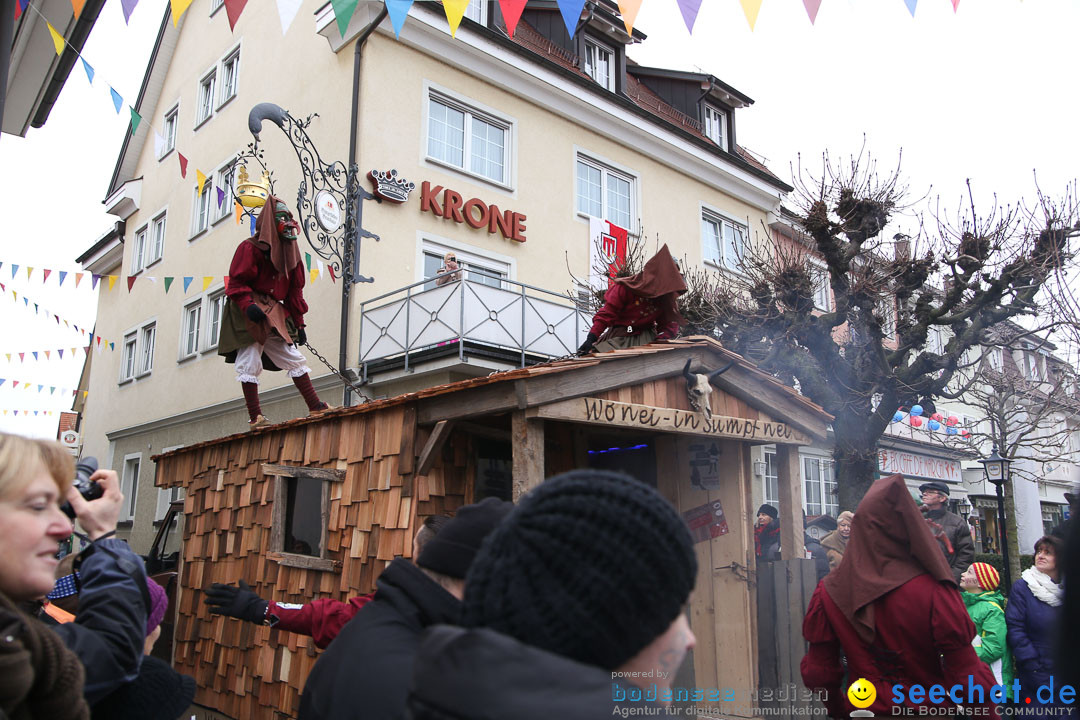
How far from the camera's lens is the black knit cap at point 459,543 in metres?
2.26

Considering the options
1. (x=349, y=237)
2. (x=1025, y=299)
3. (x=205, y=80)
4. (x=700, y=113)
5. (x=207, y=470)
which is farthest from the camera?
(x=700, y=113)

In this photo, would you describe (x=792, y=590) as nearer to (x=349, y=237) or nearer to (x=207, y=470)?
(x=207, y=470)

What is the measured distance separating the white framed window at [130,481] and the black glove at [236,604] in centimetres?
1744

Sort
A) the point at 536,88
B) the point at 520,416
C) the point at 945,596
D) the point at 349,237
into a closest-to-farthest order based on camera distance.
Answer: the point at 945,596 < the point at 520,416 < the point at 349,237 < the point at 536,88

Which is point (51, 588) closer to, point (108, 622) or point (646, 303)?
point (108, 622)

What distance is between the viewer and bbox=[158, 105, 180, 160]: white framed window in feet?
67.6

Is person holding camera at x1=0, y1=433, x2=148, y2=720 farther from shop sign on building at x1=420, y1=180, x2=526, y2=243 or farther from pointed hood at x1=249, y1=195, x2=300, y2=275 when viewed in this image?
shop sign on building at x1=420, y1=180, x2=526, y2=243

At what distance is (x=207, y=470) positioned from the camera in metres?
8.12

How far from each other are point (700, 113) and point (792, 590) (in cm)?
1745

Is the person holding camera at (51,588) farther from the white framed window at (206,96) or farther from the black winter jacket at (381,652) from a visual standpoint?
the white framed window at (206,96)

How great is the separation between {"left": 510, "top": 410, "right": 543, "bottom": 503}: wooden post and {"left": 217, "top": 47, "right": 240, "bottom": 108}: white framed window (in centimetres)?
1582

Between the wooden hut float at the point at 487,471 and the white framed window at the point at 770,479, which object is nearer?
the wooden hut float at the point at 487,471

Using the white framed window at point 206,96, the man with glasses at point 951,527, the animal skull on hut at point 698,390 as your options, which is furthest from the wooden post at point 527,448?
the white framed window at point 206,96

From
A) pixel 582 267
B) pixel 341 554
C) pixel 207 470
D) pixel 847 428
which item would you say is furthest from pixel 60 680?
pixel 582 267
